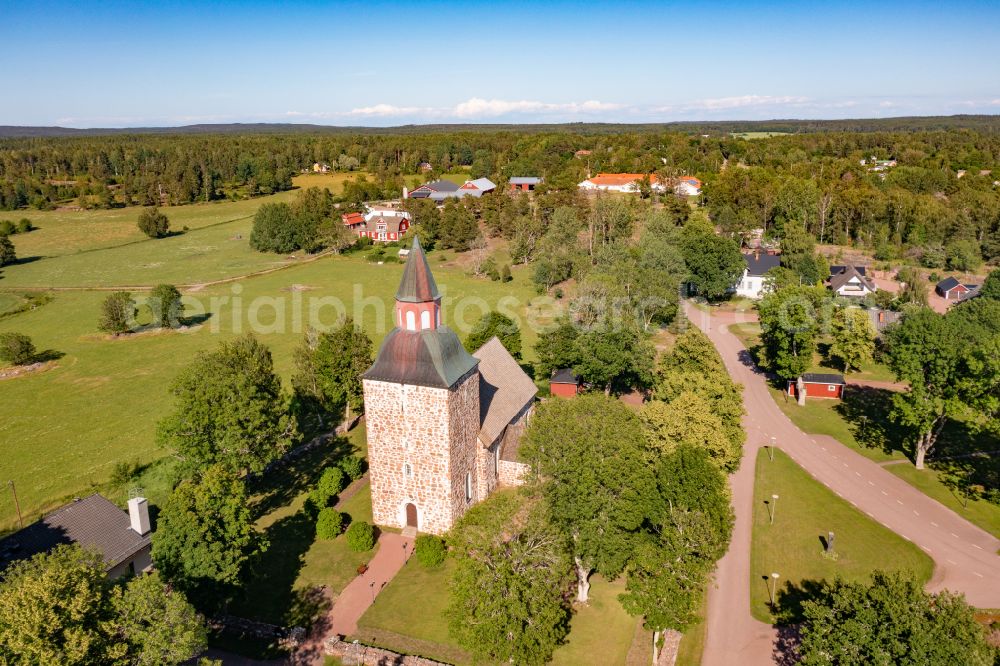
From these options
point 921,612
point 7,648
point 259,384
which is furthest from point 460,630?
point 259,384

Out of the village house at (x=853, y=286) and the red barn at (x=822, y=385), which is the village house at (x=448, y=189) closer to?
the village house at (x=853, y=286)

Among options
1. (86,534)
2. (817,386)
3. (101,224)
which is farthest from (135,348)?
(101,224)

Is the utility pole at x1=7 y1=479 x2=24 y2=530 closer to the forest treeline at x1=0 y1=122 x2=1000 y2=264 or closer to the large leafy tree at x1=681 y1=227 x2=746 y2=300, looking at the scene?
the large leafy tree at x1=681 y1=227 x2=746 y2=300

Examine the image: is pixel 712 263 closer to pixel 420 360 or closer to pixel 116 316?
pixel 420 360

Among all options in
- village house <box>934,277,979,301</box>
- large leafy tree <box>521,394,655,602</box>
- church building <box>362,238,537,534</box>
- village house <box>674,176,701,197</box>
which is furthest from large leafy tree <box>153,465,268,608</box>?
village house <box>674,176,701,197</box>

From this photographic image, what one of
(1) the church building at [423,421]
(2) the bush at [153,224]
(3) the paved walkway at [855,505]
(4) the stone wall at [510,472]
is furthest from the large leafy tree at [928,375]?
(2) the bush at [153,224]

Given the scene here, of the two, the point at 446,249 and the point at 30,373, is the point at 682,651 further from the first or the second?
the point at 446,249
